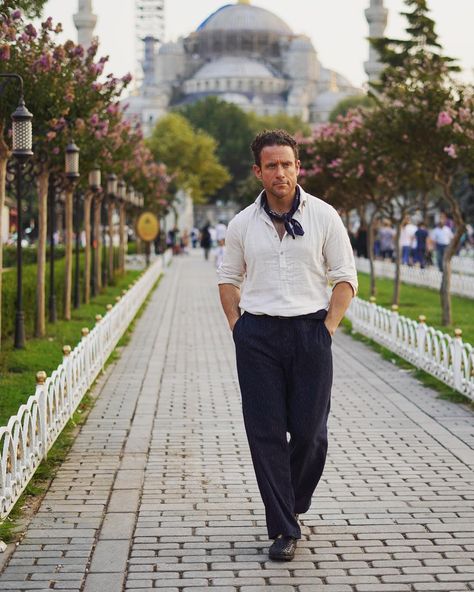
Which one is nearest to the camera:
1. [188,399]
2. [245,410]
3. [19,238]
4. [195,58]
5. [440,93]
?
[245,410]

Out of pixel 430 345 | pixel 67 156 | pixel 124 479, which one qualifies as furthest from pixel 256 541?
pixel 67 156

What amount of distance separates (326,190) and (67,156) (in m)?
12.1

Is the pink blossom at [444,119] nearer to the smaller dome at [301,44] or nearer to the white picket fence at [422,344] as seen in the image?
the white picket fence at [422,344]

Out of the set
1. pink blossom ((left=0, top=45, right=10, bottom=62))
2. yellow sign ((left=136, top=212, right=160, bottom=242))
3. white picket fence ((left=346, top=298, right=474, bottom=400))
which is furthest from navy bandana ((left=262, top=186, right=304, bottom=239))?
yellow sign ((left=136, top=212, right=160, bottom=242))

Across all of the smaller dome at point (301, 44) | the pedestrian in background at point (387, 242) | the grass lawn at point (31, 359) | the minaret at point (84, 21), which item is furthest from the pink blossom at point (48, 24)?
the smaller dome at point (301, 44)

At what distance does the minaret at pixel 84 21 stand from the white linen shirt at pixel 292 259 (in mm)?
73302

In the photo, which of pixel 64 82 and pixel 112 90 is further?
pixel 112 90

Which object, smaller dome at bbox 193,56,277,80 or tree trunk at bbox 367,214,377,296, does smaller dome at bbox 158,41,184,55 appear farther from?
tree trunk at bbox 367,214,377,296

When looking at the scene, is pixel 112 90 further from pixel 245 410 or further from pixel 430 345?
pixel 245 410

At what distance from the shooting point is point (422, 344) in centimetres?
1116

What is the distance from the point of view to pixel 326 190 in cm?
2534

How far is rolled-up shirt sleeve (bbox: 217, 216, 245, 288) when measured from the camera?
5.04 metres

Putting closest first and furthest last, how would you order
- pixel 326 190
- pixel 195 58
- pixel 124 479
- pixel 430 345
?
pixel 124 479
pixel 430 345
pixel 326 190
pixel 195 58

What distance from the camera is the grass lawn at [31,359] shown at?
29.1 ft
